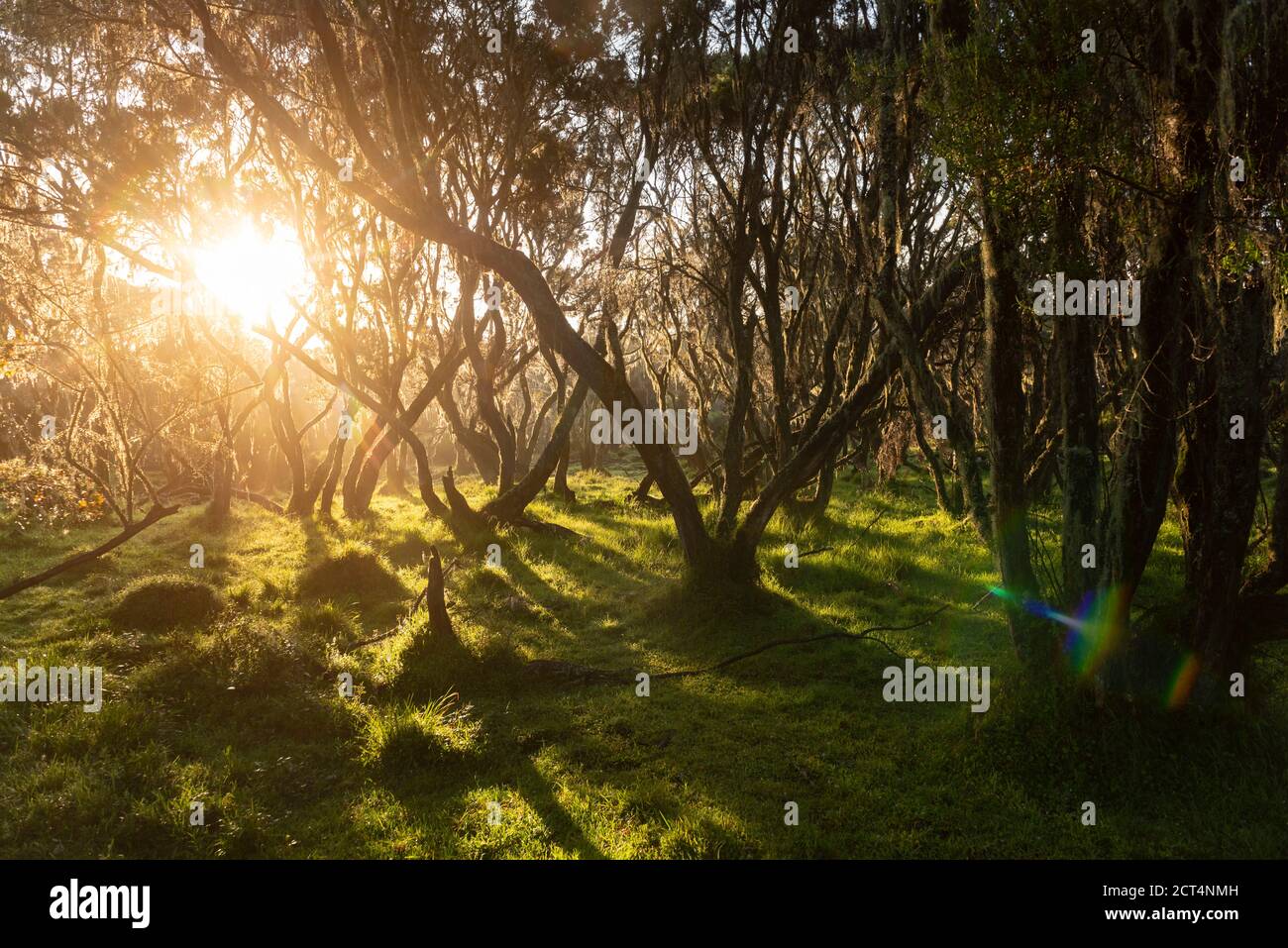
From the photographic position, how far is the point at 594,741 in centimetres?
628

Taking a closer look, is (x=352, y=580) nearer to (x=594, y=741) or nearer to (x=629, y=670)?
(x=629, y=670)

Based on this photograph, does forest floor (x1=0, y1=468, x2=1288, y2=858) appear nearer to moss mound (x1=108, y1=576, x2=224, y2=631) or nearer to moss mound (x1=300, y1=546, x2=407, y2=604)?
moss mound (x1=108, y1=576, x2=224, y2=631)

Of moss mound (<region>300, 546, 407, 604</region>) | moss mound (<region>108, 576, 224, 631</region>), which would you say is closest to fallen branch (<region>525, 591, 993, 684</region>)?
moss mound (<region>300, 546, 407, 604</region>)

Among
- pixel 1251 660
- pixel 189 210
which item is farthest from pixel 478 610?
pixel 189 210

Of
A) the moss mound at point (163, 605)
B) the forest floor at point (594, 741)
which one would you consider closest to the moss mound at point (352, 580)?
the forest floor at point (594, 741)

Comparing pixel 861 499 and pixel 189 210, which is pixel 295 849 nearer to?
pixel 189 210

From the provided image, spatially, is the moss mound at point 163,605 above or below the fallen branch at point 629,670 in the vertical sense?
above

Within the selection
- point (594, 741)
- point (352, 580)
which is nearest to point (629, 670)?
point (594, 741)

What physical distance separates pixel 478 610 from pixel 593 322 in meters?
10.8

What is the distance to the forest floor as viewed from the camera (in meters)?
4.80

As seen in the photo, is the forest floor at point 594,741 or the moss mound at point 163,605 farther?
the moss mound at point 163,605

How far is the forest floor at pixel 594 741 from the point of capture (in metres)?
4.80

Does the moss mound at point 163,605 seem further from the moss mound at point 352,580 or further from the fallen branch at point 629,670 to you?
the fallen branch at point 629,670

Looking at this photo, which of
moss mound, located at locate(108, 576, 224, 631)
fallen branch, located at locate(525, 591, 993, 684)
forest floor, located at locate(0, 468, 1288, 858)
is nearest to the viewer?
forest floor, located at locate(0, 468, 1288, 858)
